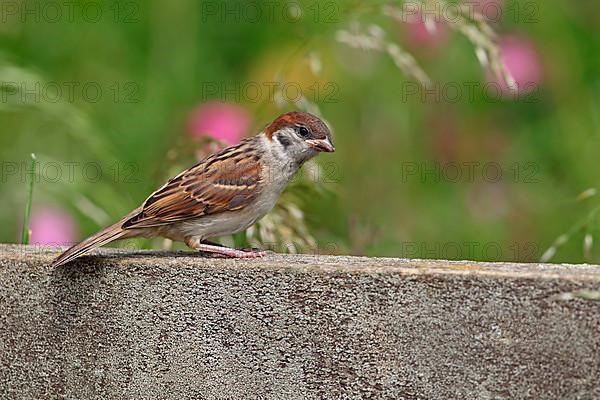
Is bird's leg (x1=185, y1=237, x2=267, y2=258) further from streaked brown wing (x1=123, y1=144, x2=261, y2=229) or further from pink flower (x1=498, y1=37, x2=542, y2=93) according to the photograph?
pink flower (x1=498, y1=37, x2=542, y2=93)

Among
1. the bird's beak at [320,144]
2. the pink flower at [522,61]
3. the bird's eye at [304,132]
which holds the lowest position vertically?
the bird's beak at [320,144]

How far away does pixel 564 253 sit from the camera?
14.6 ft

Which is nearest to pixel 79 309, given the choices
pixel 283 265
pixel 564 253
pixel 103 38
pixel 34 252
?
pixel 34 252

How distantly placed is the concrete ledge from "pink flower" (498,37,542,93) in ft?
8.59

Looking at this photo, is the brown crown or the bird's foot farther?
the brown crown

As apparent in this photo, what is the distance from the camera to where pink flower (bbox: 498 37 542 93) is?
512 cm

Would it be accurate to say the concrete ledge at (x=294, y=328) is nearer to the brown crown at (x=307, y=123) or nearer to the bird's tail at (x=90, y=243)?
the bird's tail at (x=90, y=243)

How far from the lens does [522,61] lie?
514 centimetres

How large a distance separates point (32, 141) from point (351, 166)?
4.44 feet

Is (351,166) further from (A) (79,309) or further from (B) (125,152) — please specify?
(A) (79,309)

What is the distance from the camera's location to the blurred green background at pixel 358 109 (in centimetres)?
473

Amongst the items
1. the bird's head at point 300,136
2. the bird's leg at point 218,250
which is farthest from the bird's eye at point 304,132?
the bird's leg at point 218,250

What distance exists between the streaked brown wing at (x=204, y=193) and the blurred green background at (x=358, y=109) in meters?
1.08

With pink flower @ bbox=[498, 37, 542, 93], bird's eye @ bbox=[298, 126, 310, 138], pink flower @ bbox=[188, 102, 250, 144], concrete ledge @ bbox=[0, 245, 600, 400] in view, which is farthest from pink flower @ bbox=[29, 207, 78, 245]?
pink flower @ bbox=[498, 37, 542, 93]
